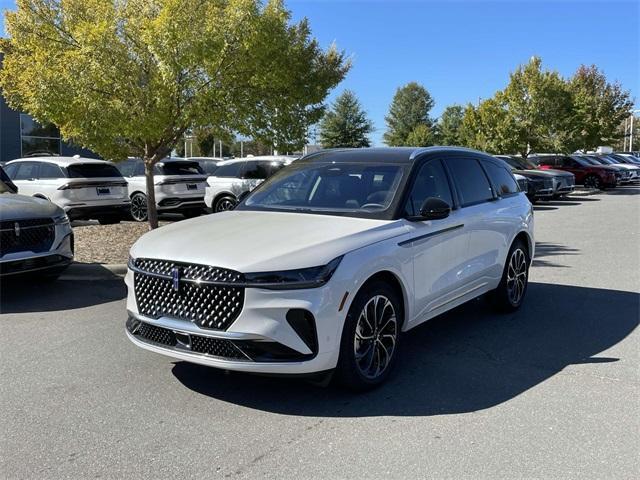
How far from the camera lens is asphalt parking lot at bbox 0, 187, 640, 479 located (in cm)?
341

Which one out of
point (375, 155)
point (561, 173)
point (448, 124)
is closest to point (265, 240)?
point (375, 155)

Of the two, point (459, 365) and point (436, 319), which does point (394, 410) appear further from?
point (436, 319)

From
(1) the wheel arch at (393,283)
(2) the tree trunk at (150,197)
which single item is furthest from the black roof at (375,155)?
(2) the tree trunk at (150,197)

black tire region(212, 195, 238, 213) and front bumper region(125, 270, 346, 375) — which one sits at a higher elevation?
black tire region(212, 195, 238, 213)

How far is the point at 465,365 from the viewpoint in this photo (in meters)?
5.00

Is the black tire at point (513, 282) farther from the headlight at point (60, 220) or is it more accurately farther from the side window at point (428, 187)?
the headlight at point (60, 220)

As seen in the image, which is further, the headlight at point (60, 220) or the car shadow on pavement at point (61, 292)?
the headlight at point (60, 220)

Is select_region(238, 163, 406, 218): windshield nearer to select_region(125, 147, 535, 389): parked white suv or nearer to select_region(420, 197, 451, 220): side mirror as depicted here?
select_region(125, 147, 535, 389): parked white suv

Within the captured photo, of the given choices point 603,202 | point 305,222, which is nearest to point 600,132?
point 603,202

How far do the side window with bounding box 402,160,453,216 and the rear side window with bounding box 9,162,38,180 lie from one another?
10995 mm

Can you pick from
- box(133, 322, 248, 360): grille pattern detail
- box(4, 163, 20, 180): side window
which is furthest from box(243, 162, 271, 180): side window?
box(133, 322, 248, 360): grille pattern detail

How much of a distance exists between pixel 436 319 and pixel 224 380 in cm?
264

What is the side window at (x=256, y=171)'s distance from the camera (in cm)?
1490

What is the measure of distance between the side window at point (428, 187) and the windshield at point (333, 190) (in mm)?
160
